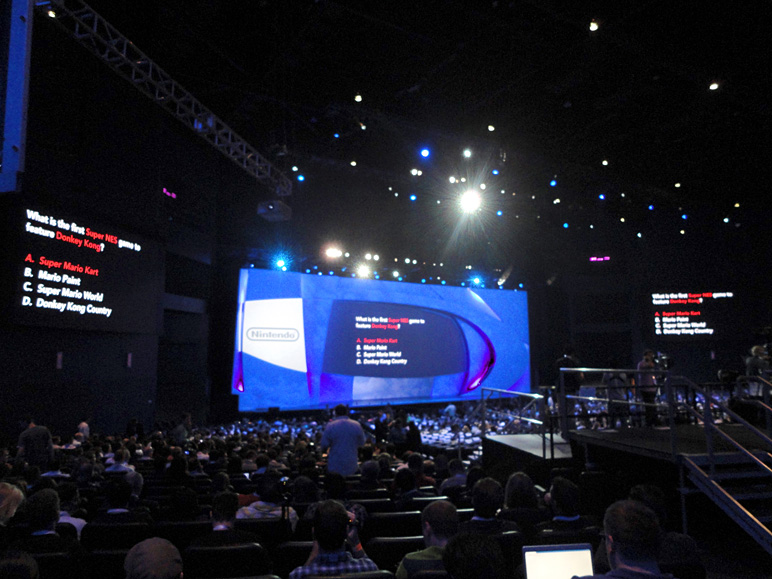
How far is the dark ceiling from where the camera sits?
30.6ft

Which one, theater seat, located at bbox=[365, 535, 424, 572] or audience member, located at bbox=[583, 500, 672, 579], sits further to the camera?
theater seat, located at bbox=[365, 535, 424, 572]

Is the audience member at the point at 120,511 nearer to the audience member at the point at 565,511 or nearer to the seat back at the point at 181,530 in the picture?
the seat back at the point at 181,530

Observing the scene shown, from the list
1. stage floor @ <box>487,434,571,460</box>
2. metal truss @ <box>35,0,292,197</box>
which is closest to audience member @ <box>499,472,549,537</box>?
stage floor @ <box>487,434,571,460</box>

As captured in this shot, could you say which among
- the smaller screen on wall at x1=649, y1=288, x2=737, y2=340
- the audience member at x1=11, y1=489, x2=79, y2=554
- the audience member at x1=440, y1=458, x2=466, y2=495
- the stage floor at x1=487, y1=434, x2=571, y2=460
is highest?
the smaller screen on wall at x1=649, y1=288, x2=737, y2=340

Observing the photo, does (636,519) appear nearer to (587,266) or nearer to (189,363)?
(189,363)

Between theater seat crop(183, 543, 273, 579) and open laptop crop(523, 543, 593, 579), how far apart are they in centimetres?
148

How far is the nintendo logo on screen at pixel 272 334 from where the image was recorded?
14.6 meters

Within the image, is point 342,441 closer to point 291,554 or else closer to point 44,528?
point 291,554

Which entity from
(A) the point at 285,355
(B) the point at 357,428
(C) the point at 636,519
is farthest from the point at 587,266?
(C) the point at 636,519

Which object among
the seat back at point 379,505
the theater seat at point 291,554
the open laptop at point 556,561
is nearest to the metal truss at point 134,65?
the seat back at point 379,505

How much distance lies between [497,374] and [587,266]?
20.7 ft

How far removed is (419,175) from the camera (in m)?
16.7

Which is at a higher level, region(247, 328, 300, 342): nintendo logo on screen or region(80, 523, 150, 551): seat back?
region(247, 328, 300, 342): nintendo logo on screen

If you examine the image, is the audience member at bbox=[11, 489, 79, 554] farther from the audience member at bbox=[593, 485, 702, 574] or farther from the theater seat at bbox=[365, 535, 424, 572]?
the audience member at bbox=[593, 485, 702, 574]
